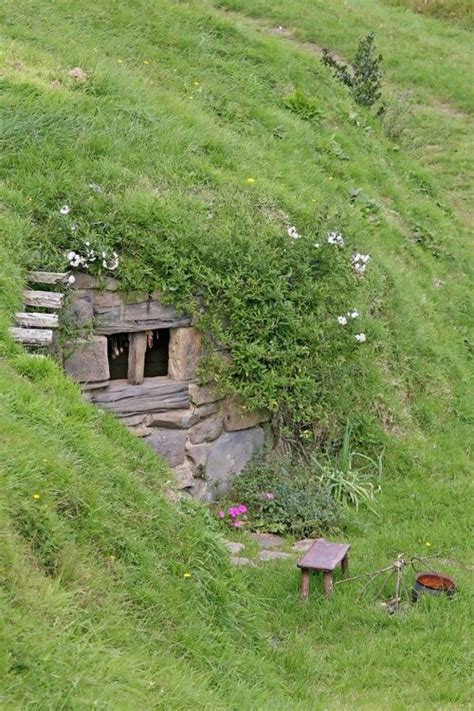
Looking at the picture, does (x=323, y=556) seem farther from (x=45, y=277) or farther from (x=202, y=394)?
(x=45, y=277)

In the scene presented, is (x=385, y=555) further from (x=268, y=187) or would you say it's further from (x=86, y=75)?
(x=86, y=75)

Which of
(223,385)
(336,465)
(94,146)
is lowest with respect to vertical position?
(336,465)

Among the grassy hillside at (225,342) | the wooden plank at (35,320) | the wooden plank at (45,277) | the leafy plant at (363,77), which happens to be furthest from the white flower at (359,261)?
the leafy plant at (363,77)

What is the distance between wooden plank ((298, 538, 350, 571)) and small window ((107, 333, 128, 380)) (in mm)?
2119

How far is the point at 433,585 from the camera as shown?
5.92m

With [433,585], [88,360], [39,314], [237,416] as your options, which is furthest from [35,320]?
[433,585]

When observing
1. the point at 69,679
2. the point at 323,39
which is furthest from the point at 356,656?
the point at 323,39

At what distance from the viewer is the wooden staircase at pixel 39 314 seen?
6.30m

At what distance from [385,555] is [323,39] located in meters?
14.8

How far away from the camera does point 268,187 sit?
882 centimetres

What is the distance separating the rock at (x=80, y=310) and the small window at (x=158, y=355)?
23.3 inches

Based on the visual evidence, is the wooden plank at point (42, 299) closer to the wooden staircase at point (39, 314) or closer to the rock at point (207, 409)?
the wooden staircase at point (39, 314)

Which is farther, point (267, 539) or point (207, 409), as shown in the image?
point (207, 409)

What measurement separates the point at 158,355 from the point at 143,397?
1.45 feet
